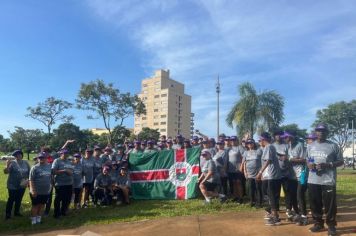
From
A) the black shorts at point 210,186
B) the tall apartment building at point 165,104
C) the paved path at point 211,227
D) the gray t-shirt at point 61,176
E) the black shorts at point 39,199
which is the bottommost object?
the paved path at point 211,227

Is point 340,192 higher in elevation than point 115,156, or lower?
lower

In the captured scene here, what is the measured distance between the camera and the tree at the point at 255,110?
28.2 meters

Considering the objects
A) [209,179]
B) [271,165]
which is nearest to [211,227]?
[271,165]

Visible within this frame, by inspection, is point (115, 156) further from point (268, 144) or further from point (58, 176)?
point (268, 144)

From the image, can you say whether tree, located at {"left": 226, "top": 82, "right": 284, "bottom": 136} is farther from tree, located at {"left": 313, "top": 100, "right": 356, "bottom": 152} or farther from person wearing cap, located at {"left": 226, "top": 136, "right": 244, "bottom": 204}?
tree, located at {"left": 313, "top": 100, "right": 356, "bottom": 152}

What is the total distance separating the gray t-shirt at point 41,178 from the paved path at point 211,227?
133cm

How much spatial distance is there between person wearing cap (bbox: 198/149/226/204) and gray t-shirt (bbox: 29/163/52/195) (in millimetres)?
4074

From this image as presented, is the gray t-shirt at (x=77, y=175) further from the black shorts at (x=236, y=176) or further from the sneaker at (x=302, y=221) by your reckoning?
the sneaker at (x=302, y=221)

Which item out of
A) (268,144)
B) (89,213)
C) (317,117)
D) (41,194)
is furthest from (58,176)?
(317,117)

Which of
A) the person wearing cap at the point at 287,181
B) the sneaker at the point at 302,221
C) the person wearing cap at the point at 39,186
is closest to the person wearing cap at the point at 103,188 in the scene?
the person wearing cap at the point at 39,186

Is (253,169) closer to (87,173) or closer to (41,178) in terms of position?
(87,173)

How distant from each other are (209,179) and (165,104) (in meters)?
113

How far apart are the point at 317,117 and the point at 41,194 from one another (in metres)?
53.2

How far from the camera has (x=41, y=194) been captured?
10078 millimetres
